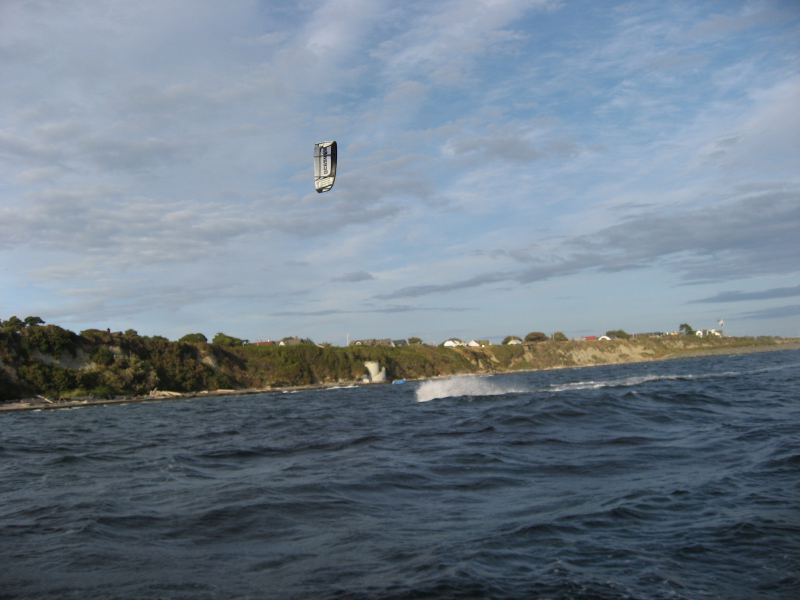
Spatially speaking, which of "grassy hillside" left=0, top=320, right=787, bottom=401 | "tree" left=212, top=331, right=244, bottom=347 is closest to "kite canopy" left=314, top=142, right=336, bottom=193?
"grassy hillside" left=0, top=320, right=787, bottom=401

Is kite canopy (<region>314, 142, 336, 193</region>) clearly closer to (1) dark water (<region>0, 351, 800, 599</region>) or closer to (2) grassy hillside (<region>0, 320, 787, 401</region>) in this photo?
(1) dark water (<region>0, 351, 800, 599</region>)

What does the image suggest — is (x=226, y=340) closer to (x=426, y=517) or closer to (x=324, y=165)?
(x=324, y=165)

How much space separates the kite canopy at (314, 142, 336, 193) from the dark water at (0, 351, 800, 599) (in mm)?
8997

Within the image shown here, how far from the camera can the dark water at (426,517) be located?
27.0 ft

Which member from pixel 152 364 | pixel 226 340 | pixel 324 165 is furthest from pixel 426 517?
pixel 226 340

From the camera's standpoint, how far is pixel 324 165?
2267 cm

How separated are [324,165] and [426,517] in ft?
46.7

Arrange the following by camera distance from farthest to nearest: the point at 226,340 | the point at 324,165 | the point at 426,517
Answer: the point at 226,340, the point at 324,165, the point at 426,517

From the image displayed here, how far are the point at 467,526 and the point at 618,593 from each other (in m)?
3.75

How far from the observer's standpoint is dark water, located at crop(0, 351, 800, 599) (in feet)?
27.0

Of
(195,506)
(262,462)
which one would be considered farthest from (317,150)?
(195,506)

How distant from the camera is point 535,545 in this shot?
955cm

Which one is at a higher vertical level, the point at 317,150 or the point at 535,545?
the point at 317,150

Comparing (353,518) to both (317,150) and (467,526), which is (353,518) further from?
(317,150)
